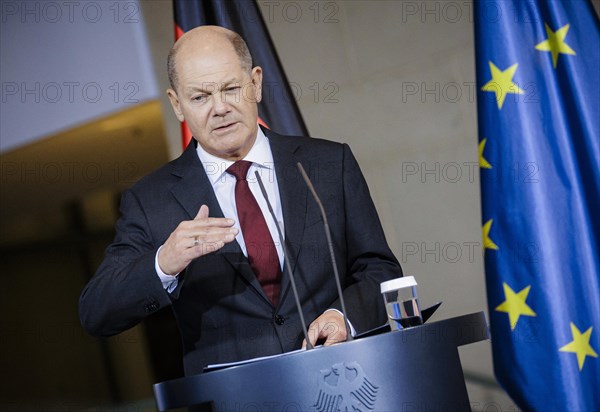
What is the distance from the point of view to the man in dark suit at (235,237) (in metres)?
2.03

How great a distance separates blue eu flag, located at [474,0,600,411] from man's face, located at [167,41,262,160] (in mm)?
901

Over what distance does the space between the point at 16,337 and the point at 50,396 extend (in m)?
0.30

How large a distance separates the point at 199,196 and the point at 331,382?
0.86 metres

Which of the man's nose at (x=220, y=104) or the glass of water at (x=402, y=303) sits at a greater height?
the man's nose at (x=220, y=104)

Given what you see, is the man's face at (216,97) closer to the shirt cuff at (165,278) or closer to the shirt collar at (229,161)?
the shirt collar at (229,161)

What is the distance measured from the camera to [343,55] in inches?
140

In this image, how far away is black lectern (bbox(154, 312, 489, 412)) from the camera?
59.5 inches

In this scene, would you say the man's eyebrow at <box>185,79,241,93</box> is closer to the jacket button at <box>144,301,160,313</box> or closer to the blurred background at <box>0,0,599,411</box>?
the jacket button at <box>144,301,160,313</box>

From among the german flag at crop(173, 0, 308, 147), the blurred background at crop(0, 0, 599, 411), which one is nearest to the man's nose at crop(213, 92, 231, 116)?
the german flag at crop(173, 0, 308, 147)

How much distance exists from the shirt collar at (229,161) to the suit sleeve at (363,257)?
243 mm
